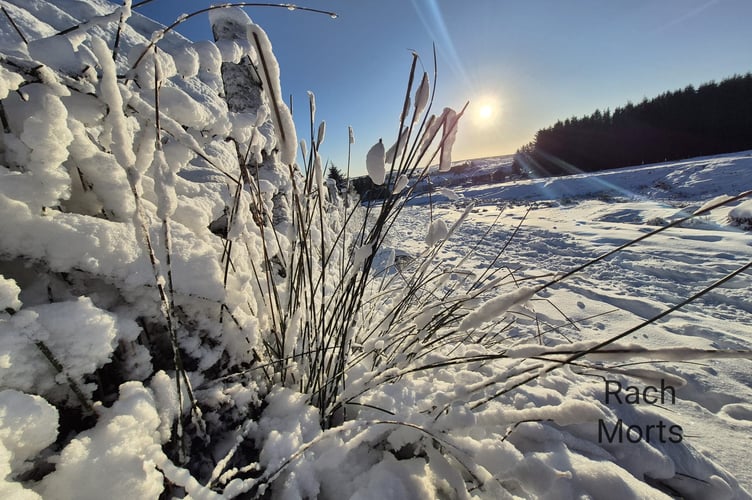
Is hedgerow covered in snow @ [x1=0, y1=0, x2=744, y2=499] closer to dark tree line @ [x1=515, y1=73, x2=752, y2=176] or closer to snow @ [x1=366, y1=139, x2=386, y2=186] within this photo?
snow @ [x1=366, y1=139, x2=386, y2=186]

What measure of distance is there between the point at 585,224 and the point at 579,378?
6357 mm

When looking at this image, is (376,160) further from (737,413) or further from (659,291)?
(659,291)

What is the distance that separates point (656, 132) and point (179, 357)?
27801 millimetres

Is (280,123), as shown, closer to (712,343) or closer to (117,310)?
(117,310)

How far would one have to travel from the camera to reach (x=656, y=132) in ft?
67.3

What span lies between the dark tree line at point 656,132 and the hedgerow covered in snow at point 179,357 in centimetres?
2608

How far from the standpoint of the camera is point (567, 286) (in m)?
2.99

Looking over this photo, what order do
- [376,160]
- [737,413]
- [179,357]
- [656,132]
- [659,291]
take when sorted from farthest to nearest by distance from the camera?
[656,132] < [659,291] < [737,413] < [376,160] < [179,357]

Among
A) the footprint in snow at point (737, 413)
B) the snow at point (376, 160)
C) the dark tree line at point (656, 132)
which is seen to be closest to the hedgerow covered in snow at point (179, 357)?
the snow at point (376, 160)

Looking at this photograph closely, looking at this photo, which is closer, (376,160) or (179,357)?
(179,357)

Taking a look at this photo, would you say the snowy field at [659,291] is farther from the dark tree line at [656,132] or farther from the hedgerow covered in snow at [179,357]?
the dark tree line at [656,132]

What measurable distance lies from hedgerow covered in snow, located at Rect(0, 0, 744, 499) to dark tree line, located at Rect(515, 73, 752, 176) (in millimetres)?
26077

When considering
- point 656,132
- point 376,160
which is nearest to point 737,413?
point 376,160

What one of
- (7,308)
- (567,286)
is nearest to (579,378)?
(7,308)
